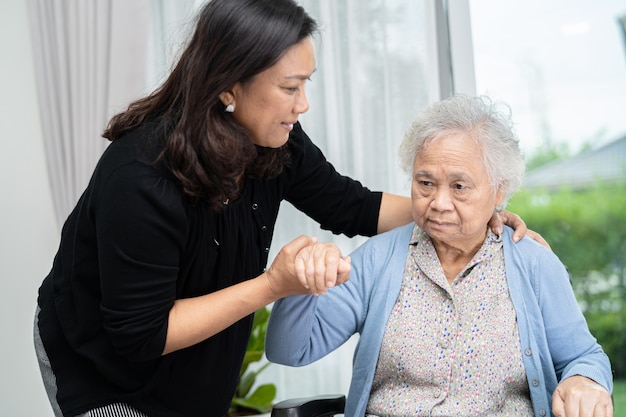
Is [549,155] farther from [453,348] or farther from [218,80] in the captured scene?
[218,80]

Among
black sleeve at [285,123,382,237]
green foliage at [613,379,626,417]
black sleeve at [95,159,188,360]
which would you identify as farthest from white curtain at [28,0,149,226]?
green foliage at [613,379,626,417]

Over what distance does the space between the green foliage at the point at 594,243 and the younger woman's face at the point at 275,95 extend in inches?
79.9

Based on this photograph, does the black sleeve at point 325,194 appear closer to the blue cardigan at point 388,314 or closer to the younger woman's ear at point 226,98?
the blue cardigan at point 388,314

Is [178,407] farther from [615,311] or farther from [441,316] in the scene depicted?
[615,311]

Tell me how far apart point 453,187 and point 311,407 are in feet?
2.16

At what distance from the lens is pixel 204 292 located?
170 cm

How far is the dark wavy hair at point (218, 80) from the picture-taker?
1.49 m

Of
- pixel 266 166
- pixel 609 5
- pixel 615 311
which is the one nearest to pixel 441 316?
pixel 266 166

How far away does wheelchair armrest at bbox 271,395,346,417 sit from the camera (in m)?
1.94

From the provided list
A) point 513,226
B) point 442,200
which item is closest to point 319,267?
point 442,200

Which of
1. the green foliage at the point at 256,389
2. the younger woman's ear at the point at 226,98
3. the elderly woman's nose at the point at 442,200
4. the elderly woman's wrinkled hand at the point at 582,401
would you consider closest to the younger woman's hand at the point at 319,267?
the younger woman's ear at the point at 226,98

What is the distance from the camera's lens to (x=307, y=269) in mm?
1521

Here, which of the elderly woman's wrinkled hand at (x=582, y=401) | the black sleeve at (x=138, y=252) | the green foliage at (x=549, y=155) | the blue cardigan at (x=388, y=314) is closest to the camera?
the black sleeve at (x=138, y=252)

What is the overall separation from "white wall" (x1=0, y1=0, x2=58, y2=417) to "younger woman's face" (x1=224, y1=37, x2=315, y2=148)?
1.95m
